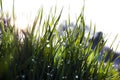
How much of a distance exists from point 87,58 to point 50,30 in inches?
15.9

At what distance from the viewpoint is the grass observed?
2385 mm

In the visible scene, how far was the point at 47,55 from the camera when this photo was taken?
104 inches

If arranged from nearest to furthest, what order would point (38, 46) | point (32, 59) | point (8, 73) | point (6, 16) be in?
point (8, 73)
point (32, 59)
point (38, 46)
point (6, 16)

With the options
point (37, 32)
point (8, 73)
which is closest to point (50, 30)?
point (37, 32)

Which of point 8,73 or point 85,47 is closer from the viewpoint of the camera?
point 8,73

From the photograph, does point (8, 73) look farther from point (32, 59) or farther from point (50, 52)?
point (50, 52)

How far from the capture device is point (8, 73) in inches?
87.7

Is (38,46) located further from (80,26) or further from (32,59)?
(80,26)

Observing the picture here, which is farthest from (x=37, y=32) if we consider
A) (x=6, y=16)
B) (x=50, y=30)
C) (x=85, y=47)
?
(x=85, y=47)

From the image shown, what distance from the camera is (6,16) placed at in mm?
2777

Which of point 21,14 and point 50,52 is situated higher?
point 21,14

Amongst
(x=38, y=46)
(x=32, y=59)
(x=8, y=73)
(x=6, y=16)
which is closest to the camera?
(x=8, y=73)

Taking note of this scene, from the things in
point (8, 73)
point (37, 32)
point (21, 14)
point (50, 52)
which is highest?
point (21, 14)

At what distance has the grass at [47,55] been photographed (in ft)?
7.83
